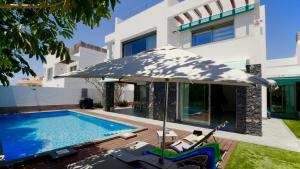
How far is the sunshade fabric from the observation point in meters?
5.38

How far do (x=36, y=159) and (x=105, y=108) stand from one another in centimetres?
2324

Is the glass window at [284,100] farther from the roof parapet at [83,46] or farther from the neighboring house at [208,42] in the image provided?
the roof parapet at [83,46]

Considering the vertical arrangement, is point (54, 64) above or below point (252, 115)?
above

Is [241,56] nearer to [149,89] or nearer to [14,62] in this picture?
[149,89]

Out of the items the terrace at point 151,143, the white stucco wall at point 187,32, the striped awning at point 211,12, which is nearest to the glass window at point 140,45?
the white stucco wall at point 187,32

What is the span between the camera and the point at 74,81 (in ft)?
141

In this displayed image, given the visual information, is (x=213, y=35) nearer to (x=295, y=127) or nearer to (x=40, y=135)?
(x=295, y=127)

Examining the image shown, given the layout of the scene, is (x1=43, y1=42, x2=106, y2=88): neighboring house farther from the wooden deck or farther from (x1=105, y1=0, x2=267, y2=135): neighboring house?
the wooden deck

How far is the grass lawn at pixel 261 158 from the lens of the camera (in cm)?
955

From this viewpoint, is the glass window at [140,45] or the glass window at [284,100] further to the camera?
the glass window at [284,100]

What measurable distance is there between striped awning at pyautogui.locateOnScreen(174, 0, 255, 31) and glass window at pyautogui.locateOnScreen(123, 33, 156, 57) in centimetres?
526

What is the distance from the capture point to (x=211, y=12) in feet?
69.1

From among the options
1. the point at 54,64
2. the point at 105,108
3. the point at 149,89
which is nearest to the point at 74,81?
the point at 54,64

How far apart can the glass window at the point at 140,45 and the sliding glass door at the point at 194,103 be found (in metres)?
9.01
